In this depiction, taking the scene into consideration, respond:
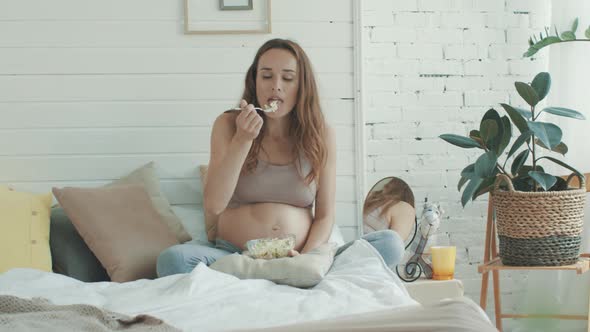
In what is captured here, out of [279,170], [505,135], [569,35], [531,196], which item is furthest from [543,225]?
[279,170]

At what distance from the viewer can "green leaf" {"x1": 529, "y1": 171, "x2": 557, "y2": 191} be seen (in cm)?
339

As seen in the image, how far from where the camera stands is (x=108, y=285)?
273cm

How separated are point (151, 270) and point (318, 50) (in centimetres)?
127

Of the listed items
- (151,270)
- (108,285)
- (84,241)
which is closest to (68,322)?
(108,285)

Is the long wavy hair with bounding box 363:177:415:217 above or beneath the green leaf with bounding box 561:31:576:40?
beneath

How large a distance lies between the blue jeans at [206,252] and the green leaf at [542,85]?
0.83 metres

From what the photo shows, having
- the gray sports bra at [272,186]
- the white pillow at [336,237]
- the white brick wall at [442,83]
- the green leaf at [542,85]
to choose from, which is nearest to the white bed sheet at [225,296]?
the gray sports bra at [272,186]

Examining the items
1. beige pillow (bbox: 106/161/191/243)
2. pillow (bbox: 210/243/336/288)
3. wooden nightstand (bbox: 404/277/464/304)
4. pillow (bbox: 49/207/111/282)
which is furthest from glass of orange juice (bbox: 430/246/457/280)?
pillow (bbox: 49/207/111/282)

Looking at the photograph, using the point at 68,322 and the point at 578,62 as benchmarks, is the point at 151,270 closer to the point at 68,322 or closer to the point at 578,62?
the point at 68,322

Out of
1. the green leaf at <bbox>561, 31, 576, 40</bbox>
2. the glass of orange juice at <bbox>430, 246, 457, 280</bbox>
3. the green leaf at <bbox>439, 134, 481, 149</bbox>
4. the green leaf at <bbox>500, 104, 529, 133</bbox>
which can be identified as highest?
the green leaf at <bbox>561, 31, 576, 40</bbox>

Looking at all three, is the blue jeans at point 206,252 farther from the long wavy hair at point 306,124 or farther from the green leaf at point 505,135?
the green leaf at point 505,135

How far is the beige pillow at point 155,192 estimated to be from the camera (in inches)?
142

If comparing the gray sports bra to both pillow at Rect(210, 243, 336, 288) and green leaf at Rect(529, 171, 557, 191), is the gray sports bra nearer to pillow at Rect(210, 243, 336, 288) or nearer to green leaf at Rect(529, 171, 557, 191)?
pillow at Rect(210, 243, 336, 288)

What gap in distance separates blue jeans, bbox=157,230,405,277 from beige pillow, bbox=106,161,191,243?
24 centimetres
